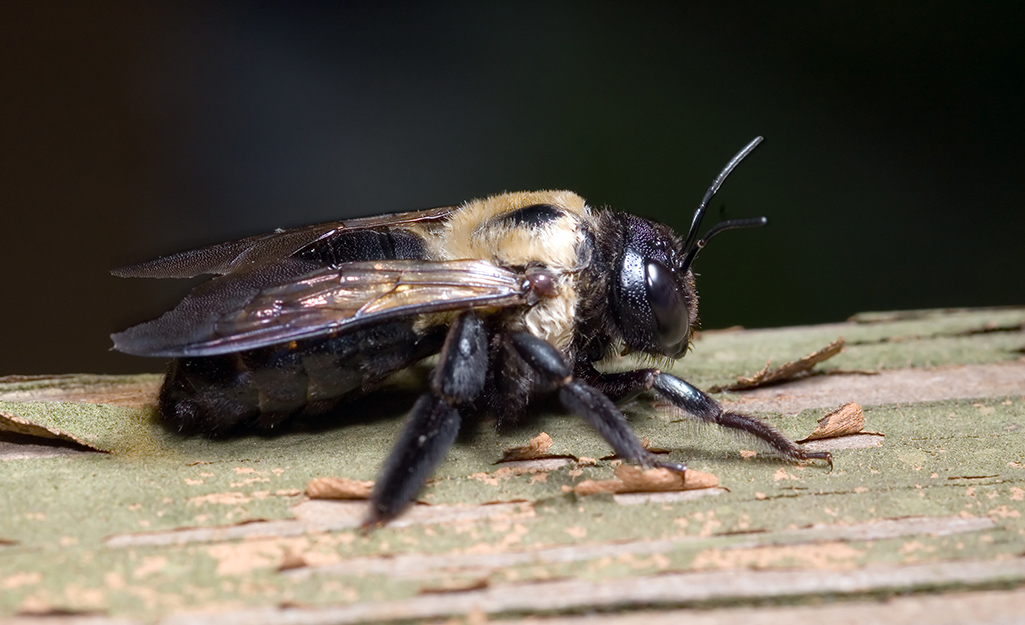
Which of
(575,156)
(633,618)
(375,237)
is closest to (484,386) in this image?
(375,237)

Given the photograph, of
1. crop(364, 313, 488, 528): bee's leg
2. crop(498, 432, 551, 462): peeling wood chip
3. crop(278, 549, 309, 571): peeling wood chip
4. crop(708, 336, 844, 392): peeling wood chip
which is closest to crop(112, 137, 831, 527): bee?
crop(364, 313, 488, 528): bee's leg

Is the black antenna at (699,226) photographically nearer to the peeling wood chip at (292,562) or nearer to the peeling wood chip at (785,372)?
the peeling wood chip at (785,372)

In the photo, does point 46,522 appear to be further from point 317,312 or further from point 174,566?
point 317,312

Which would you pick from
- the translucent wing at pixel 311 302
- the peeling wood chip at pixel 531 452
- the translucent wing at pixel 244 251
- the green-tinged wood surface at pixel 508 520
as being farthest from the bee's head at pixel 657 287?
the translucent wing at pixel 244 251

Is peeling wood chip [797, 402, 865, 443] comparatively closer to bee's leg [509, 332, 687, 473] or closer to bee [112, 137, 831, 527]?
bee [112, 137, 831, 527]

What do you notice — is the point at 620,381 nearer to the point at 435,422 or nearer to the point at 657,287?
the point at 657,287

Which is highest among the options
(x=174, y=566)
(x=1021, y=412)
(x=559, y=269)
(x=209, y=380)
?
(x=559, y=269)

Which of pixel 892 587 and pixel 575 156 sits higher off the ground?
pixel 575 156
